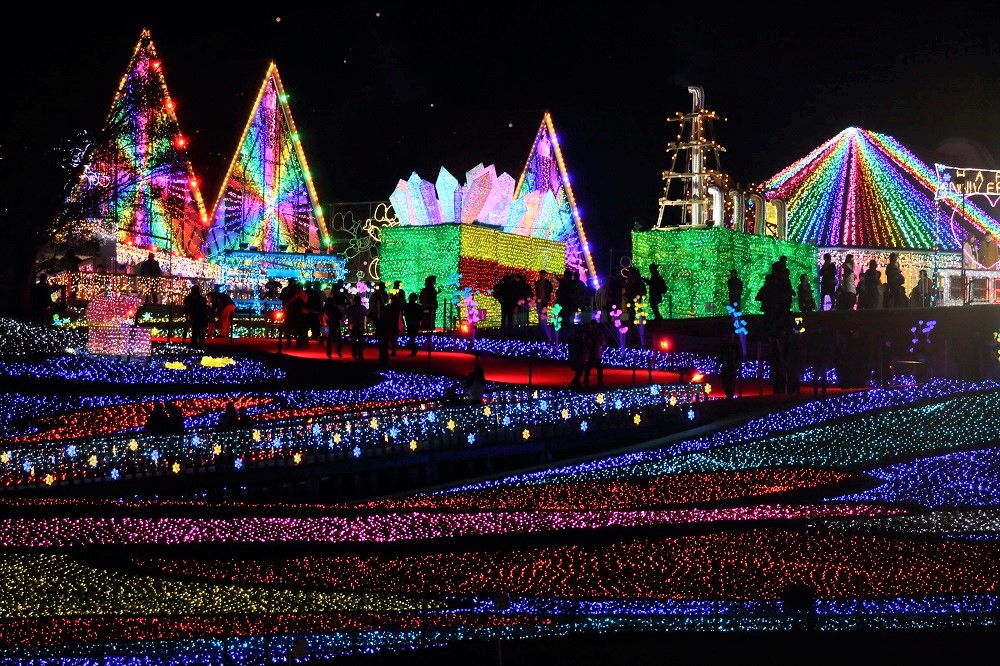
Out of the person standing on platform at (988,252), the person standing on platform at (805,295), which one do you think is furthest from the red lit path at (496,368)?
the person standing on platform at (988,252)

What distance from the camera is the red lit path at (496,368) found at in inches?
1023

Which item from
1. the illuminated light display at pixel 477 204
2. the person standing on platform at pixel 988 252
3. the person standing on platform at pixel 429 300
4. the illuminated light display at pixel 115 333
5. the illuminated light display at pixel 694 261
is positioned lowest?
the illuminated light display at pixel 115 333

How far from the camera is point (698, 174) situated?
41.5m

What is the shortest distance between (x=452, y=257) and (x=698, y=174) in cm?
803

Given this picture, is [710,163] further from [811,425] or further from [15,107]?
[811,425]

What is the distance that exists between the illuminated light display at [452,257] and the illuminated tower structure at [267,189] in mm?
9681

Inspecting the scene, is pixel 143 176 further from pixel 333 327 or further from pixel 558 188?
pixel 558 188

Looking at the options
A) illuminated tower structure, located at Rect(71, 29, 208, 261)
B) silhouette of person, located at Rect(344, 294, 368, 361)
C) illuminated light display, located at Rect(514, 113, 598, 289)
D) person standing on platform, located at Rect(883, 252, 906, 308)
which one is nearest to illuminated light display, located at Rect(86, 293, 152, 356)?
silhouette of person, located at Rect(344, 294, 368, 361)

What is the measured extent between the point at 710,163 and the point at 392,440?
32908 millimetres

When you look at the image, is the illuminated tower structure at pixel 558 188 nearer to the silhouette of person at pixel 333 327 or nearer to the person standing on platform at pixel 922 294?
the person standing on platform at pixel 922 294

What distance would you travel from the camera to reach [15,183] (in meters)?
31.2

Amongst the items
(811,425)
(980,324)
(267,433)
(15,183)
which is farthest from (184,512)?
(980,324)

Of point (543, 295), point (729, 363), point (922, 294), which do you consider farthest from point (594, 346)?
point (922, 294)

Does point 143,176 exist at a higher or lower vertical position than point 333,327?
higher
